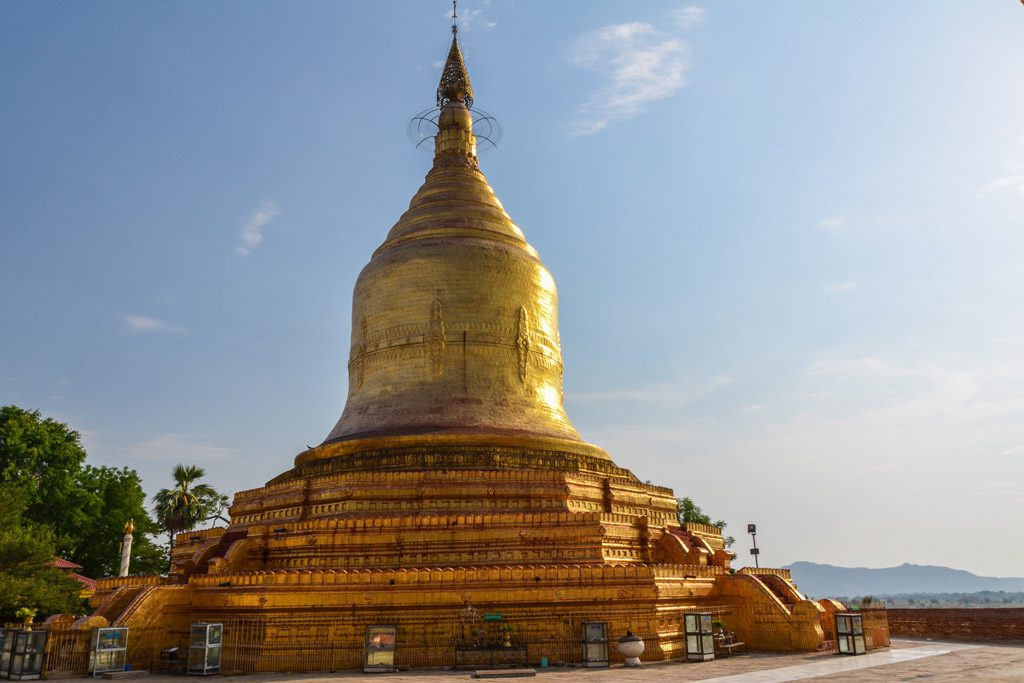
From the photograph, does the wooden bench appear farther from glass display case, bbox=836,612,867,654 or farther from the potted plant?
the potted plant

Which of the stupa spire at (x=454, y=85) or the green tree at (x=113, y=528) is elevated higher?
the stupa spire at (x=454, y=85)

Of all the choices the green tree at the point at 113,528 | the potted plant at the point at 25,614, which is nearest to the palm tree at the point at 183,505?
the green tree at the point at 113,528

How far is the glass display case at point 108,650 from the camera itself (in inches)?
572

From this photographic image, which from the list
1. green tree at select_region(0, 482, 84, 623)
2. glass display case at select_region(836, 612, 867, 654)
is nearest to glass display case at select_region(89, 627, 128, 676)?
green tree at select_region(0, 482, 84, 623)

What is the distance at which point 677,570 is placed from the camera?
17.6 m

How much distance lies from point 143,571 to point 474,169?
25.2 metres

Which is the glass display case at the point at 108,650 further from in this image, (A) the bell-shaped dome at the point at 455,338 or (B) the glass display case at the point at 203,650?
(A) the bell-shaped dome at the point at 455,338

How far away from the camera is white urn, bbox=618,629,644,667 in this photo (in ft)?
50.4

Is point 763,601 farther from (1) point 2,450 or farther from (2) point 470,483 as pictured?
(1) point 2,450

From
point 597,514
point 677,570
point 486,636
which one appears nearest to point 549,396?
point 597,514

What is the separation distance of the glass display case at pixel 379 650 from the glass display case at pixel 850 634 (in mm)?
9327

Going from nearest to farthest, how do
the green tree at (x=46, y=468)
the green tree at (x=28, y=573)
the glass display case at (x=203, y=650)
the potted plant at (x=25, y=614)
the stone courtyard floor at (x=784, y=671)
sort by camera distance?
the stone courtyard floor at (x=784, y=671), the glass display case at (x=203, y=650), the green tree at (x=28, y=573), the potted plant at (x=25, y=614), the green tree at (x=46, y=468)

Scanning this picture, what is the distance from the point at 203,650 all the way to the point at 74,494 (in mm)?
25825

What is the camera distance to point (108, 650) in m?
14.6
